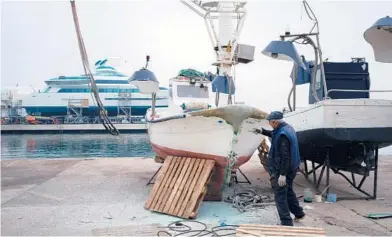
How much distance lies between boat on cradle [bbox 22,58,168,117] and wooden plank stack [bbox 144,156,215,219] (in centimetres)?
5468

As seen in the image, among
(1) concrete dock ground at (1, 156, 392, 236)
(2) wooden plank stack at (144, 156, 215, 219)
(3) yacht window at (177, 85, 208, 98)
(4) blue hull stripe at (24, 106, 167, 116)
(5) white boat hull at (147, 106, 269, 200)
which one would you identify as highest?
(3) yacht window at (177, 85, 208, 98)

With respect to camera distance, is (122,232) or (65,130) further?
(65,130)

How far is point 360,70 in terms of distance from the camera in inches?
318

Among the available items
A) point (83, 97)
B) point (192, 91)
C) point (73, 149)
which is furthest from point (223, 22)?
point (83, 97)

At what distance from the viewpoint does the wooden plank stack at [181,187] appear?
6129 mm

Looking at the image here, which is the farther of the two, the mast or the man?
the mast

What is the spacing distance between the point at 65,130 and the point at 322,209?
5757 centimetres

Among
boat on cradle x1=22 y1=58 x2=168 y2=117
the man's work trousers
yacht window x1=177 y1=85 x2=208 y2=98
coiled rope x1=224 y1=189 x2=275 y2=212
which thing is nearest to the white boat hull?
coiled rope x1=224 y1=189 x2=275 y2=212

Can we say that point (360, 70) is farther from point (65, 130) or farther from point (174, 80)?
point (65, 130)

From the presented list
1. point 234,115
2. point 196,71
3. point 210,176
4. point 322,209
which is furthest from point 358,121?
point 196,71

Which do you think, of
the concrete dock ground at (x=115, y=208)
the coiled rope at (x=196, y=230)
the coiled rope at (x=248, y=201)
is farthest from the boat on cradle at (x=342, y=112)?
the coiled rope at (x=196, y=230)

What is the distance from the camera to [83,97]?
206 ft

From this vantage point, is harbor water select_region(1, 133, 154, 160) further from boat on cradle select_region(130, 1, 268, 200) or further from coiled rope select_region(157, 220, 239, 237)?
coiled rope select_region(157, 220, 239, 237)

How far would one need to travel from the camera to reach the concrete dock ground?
5.42 m
